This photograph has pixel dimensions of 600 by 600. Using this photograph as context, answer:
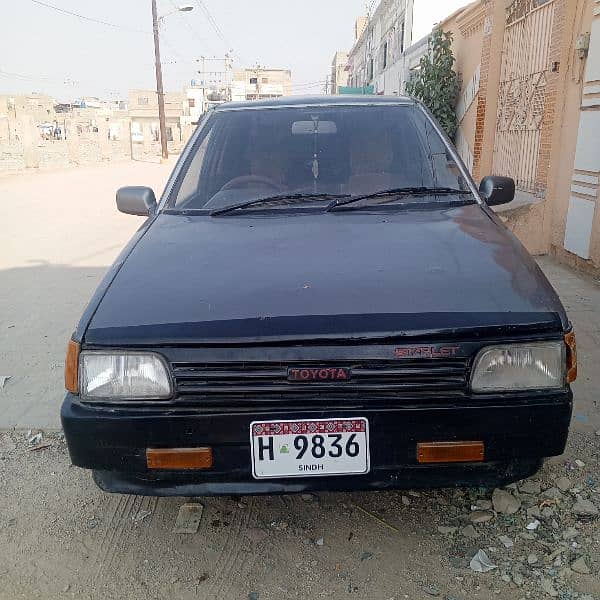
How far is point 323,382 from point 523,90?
6982mm

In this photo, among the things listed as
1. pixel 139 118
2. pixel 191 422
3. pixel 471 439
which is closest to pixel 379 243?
pixel 471 439

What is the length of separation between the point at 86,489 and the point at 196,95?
78.9 m

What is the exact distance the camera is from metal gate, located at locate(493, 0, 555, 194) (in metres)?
6.89

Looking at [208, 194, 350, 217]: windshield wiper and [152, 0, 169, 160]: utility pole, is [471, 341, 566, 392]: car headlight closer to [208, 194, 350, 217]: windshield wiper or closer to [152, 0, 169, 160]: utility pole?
[208, 194, 350, 217]: windshield wiper

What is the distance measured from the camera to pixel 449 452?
6.36ft

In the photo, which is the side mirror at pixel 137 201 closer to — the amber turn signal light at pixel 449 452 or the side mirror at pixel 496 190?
the side mirror at pixel 496 190

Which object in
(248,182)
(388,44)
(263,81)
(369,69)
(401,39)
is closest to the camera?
(248,182)

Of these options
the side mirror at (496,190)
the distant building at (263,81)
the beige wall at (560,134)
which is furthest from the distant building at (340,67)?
the side mirror at (496,190)

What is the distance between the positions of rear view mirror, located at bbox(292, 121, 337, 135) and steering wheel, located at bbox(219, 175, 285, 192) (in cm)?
36

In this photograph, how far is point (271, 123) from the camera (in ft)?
11.1

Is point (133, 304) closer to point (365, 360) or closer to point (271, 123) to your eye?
point (365, 360)

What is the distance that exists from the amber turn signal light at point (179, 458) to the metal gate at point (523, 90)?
5893 millimetres

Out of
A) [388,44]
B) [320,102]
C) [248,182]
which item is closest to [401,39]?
[388,44]

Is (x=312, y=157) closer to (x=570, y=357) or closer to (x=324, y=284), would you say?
(x=324, y=284)
